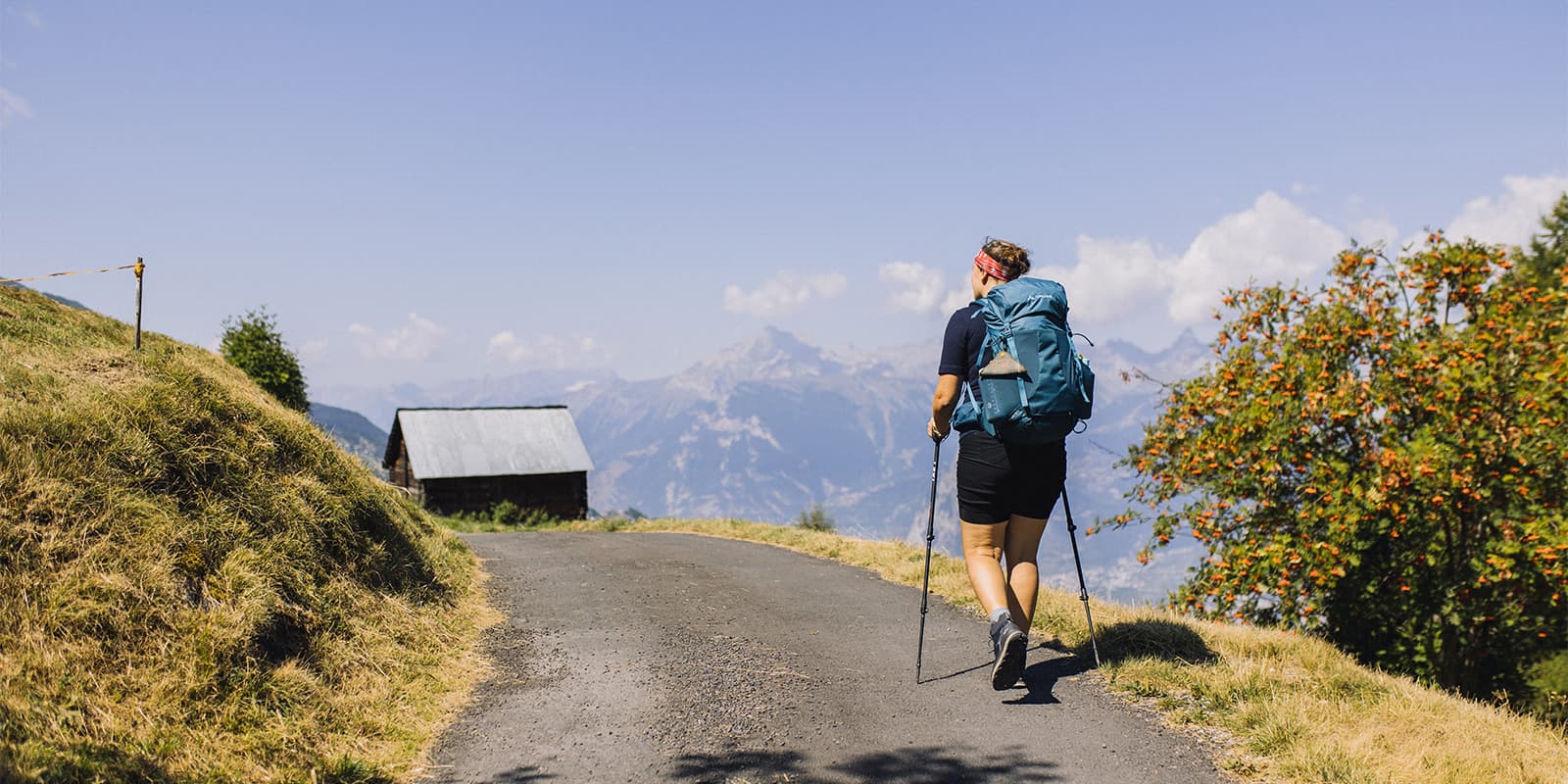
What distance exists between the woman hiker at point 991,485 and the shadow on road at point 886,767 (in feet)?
2.86

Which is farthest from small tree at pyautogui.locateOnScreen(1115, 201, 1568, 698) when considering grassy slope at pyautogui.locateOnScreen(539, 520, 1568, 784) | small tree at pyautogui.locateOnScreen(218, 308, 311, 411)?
small tree at pyautogui.locateOnScreen(218, 308, 311, 411)

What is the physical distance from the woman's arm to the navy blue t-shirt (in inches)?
1.8

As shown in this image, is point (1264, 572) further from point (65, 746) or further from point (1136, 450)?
point (65, 746)

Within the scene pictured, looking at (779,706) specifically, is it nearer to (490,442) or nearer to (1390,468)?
(1390,468)

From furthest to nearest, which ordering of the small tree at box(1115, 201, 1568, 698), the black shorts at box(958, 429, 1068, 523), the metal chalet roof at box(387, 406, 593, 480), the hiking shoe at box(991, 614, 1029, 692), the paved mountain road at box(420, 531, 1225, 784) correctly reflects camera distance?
1. the metal chalet roof at box(387, 406, 593, 480)
2. the small tree at box(1115, 201, 1568, 698)
3. the black shorts at box(958, 429, 1068, 523)
4. the hiking shoe at box(991, 614, 1029, 692)
5. the paved mountain road at box(420, 531, 1225, 784)

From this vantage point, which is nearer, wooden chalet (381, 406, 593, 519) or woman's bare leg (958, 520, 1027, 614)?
woman's bare leg (958, 520, 1027, 614)

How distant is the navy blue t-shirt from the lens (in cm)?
548

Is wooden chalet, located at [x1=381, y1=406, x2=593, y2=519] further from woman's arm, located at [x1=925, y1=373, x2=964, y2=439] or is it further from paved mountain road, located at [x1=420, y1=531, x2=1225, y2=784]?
woman's arm, located at [x1=925, y1=373, x2=964, y2=439]

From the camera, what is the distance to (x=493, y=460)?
3906cm

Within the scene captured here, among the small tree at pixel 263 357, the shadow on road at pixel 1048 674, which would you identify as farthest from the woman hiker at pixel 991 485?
the small tree at pixel 263 357

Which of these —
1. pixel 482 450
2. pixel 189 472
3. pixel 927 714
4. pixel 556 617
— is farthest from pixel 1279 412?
pixel 482 450

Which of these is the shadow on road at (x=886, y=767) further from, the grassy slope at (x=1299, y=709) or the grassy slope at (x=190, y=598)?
the grassy slope at (x=190, y=598)

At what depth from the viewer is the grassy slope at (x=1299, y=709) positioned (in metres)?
4.19

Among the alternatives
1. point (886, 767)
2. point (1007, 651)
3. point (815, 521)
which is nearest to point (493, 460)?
point (815, 521)
